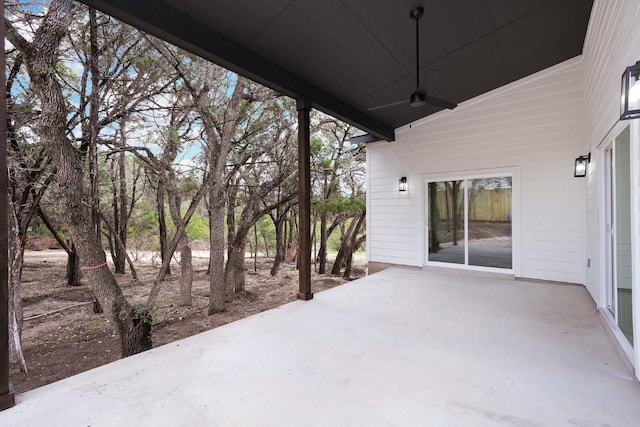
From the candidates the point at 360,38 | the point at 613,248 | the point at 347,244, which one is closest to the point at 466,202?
the point at 613,248

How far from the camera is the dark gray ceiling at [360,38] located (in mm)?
2812

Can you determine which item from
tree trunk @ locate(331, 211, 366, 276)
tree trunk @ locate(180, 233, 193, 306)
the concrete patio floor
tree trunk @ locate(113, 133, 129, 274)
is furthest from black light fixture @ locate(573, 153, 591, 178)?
tree trunk @ locate(113, 133, 129, 274)

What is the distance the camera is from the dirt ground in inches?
209

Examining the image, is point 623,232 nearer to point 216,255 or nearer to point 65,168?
point 65,168

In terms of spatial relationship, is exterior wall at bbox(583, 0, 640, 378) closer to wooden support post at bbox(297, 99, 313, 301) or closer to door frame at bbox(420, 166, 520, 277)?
door frame at bbox(420, 166, 520, 277)

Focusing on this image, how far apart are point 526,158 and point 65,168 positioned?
296 inches

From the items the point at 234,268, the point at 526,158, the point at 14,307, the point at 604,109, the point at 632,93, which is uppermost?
the point at 604,109

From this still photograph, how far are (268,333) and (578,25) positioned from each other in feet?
18.0

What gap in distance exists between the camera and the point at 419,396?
1.95m

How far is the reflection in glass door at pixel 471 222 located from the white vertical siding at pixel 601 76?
47.5 inches

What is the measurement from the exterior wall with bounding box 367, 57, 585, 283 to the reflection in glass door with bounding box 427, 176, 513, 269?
186 millimetres

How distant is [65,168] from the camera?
4.50 m

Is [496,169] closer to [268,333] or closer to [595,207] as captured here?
[595,207]

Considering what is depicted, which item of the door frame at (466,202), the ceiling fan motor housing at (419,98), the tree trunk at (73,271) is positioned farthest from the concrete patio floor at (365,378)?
the tree trunk at (73,271)
